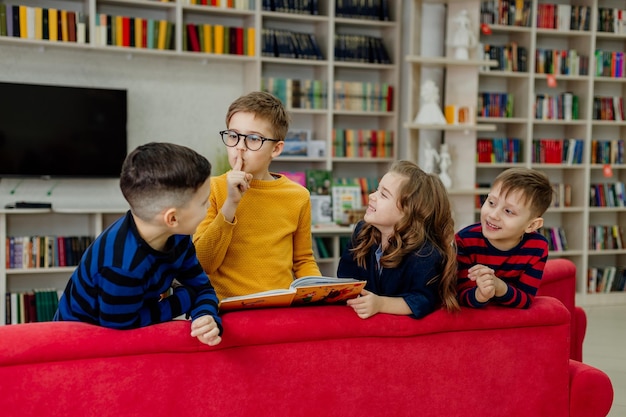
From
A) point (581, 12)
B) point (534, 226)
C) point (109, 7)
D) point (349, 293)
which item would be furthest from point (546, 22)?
point (349, 293)

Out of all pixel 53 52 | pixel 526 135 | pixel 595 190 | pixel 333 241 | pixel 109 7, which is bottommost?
pixel 333 241

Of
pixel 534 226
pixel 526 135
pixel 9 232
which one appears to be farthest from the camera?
pixel 526 135

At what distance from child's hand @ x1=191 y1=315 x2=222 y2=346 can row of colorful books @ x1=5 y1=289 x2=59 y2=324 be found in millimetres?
3543

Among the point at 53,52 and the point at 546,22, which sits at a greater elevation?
the point at 546,22

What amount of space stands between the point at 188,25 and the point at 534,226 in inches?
143

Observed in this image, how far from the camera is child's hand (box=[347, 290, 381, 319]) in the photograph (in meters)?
1.76

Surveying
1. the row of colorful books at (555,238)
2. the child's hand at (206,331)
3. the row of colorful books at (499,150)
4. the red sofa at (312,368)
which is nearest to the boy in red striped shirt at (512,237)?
the red sofa at (312,368)

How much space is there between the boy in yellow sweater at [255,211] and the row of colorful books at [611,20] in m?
4.88

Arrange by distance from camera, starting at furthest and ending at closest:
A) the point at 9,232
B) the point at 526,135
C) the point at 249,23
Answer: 1. the point at 526,135
2. the point at 249,23
3. the point at 9,232

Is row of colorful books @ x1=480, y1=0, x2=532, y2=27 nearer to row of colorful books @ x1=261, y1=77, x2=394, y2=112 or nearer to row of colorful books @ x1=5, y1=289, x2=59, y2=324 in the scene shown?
row of colorful books @ x1=261, y1=77, x2=394, y2=112

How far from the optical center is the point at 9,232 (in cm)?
492

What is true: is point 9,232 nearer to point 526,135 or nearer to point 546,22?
point 526,135

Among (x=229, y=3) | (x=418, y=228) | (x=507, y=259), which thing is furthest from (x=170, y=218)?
(x=229, y=3)

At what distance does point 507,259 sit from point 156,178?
1071 mm
